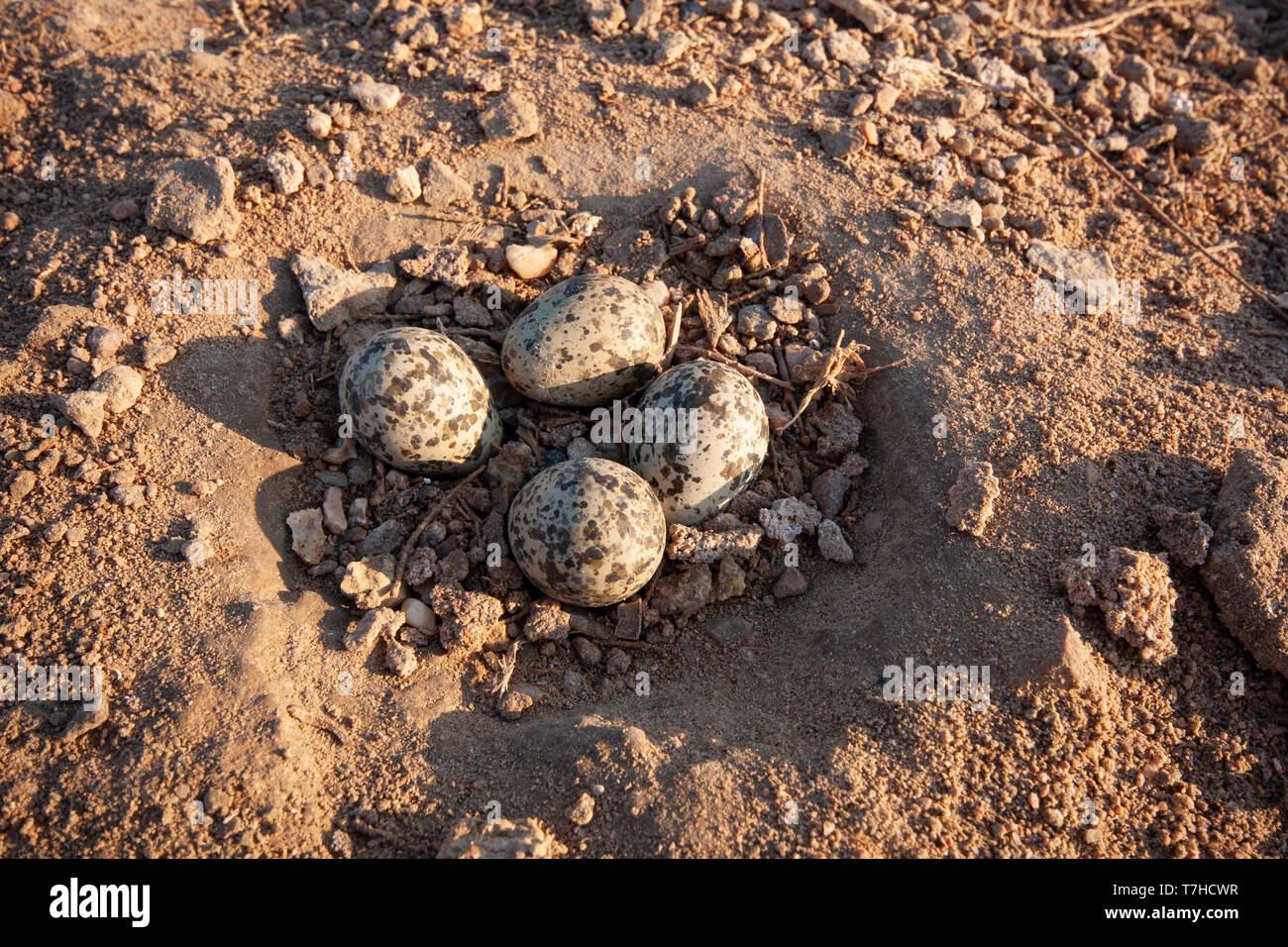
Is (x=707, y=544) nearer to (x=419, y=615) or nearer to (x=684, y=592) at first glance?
(x=684, y=592)

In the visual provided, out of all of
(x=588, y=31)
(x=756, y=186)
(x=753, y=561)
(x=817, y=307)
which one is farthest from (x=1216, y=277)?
(x=588, y=31)

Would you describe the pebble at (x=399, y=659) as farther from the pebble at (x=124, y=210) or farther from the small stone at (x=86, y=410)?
the pebble at (x=124, y=210)

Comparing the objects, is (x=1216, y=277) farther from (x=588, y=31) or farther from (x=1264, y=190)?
(x=588, y=31)

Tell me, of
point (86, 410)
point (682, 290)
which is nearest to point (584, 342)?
point (682, 290)

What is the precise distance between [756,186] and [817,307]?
0.75 m

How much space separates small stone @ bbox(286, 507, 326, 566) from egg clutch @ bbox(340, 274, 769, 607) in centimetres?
40

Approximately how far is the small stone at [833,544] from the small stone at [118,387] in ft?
10.4

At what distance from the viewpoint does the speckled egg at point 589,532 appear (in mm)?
3285

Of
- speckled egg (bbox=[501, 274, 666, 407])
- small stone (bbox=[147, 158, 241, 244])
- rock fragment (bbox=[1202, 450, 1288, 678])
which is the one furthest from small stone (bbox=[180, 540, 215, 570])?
rock fragment (bbox=[1202, 450, 1288, 678])

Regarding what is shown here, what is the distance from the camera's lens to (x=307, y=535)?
359 centimetres

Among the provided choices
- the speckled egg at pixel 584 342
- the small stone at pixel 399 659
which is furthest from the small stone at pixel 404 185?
the small stone at pixel 399 659

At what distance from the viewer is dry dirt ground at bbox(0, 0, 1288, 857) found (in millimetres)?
2977

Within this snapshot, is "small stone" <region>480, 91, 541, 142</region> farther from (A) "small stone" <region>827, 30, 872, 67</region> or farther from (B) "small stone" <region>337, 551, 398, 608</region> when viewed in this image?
(B) "small stone" <region>337, 551, 398, 608</region>

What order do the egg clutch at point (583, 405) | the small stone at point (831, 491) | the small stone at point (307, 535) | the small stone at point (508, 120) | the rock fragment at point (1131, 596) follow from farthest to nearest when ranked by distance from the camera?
the small stone at point (508, 120) < the small stone at point (831, 491) < the small stone at point (307, 535) < the egg clutch at point (583, 405) < the rock fragment at point (1131, 596)
